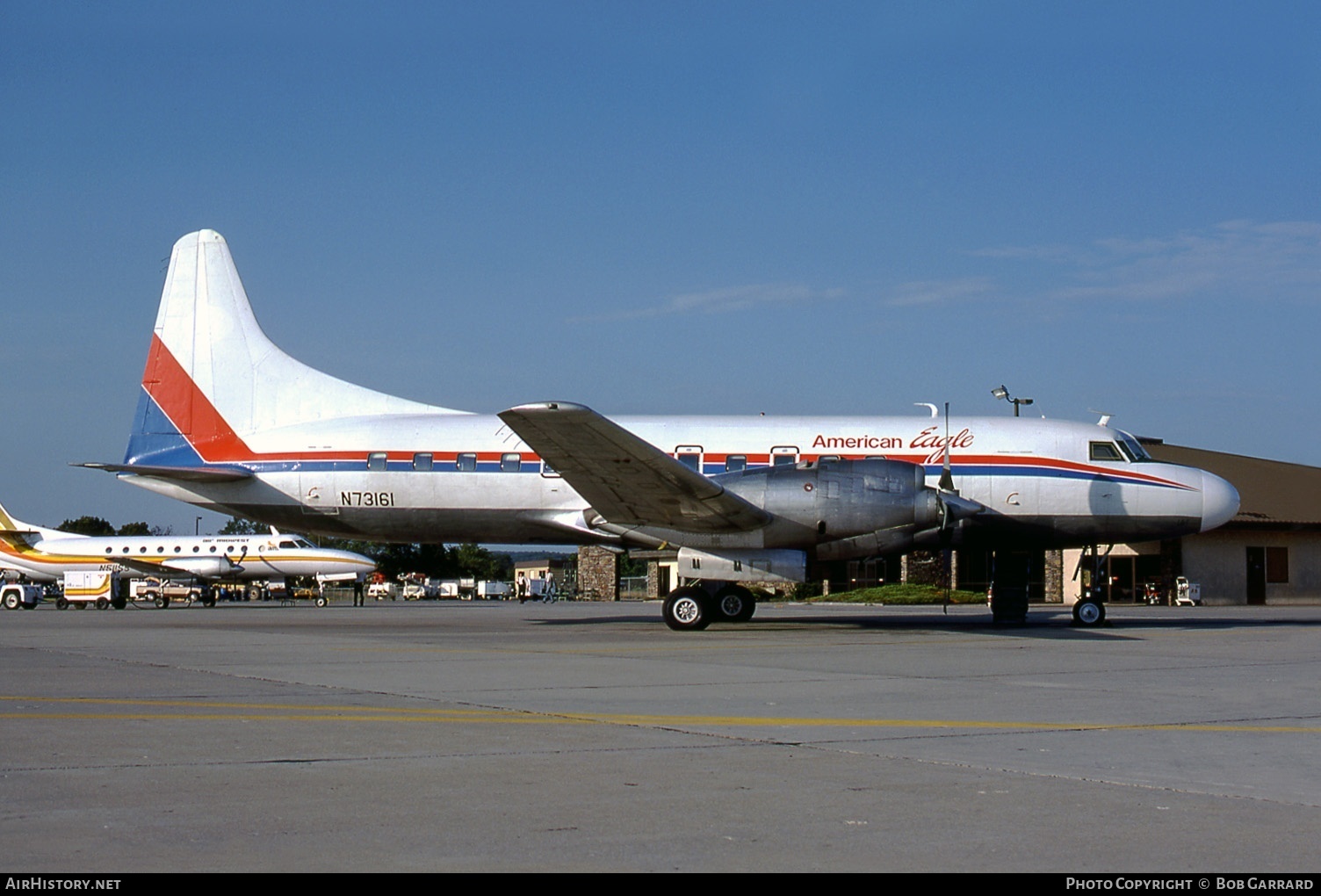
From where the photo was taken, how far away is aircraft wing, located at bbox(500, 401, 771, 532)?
18.2 meters

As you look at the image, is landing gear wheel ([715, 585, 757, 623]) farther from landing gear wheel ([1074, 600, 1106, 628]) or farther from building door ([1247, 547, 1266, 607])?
building door ([1247, 547, 1266, 607])

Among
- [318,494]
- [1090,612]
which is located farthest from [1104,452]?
[318,494]

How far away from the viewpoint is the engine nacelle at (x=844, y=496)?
2003cm

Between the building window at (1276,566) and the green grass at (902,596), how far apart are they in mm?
12605

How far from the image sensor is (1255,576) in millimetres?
48594

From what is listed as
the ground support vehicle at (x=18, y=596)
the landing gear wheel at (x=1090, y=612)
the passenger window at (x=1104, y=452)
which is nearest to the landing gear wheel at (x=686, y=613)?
the landing gear wheel at (x=1090, y=612)

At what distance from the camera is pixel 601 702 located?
992 cm

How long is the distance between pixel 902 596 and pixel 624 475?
2505 cm

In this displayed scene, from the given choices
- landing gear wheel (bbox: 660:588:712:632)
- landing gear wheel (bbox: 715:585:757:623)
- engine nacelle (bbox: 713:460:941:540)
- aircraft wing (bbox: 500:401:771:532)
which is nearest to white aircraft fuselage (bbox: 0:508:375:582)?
landing gear wheel (bbox: 715:585:757:623)

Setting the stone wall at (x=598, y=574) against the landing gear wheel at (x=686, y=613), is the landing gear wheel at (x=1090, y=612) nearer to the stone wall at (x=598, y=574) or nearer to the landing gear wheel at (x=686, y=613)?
the landing gear wheel at (x=686, y=613)

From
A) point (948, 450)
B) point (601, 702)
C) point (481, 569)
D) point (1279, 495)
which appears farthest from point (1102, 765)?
point (481, 569)

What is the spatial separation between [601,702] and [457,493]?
45.7 feet

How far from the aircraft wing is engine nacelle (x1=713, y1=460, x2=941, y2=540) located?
0.49 metres

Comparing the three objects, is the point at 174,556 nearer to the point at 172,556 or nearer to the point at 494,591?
the point at 172,556
